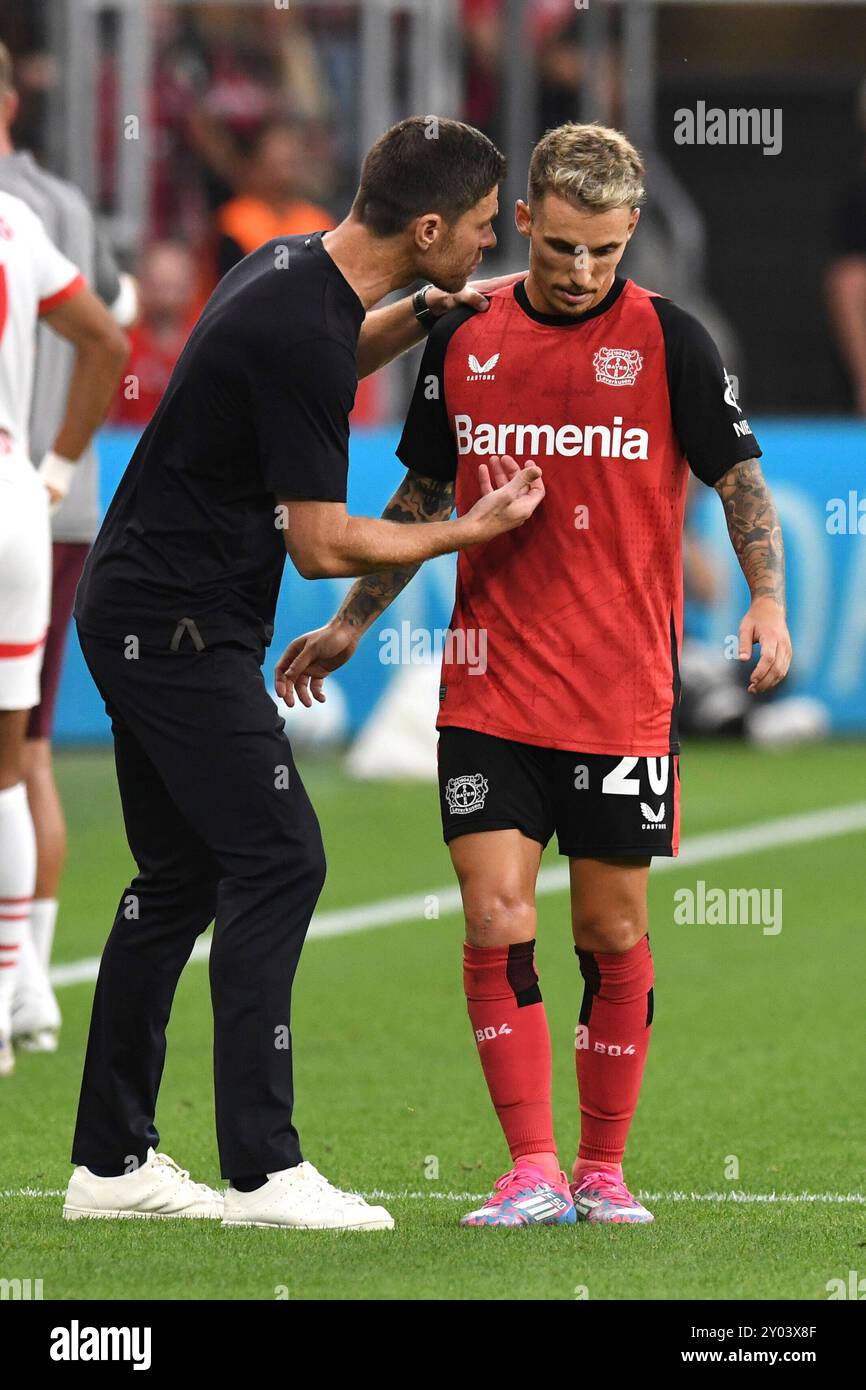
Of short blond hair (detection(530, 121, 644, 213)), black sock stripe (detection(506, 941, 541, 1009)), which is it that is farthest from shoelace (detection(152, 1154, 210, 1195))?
short blond hair (detection(530, 121, 644, 213))

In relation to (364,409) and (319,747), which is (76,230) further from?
(364,409)

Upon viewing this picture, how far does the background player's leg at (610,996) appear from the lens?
458 centimetres

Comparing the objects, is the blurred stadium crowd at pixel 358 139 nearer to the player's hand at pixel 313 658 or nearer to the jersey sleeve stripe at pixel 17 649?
the jersey sleeve stripe at pixel 17 649

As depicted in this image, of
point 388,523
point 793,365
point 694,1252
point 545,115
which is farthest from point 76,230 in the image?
point 793,365

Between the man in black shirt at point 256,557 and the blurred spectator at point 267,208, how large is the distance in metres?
9.19

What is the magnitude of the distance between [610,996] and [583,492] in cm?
97

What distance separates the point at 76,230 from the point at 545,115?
9.82 metres

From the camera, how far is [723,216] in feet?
58.9

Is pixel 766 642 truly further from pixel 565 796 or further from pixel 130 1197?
pixel 130 1197

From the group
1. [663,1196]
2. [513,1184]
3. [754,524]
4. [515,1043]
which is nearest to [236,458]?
[754,524]

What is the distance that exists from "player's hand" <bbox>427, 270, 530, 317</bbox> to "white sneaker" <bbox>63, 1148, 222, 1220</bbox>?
1769mm

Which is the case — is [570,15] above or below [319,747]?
above

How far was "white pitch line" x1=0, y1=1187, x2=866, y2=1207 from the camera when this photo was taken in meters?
4.77

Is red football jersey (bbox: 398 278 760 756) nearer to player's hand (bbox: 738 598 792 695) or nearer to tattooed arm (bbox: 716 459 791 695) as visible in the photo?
tattooed arm (bbox: 716 459 791 695)
